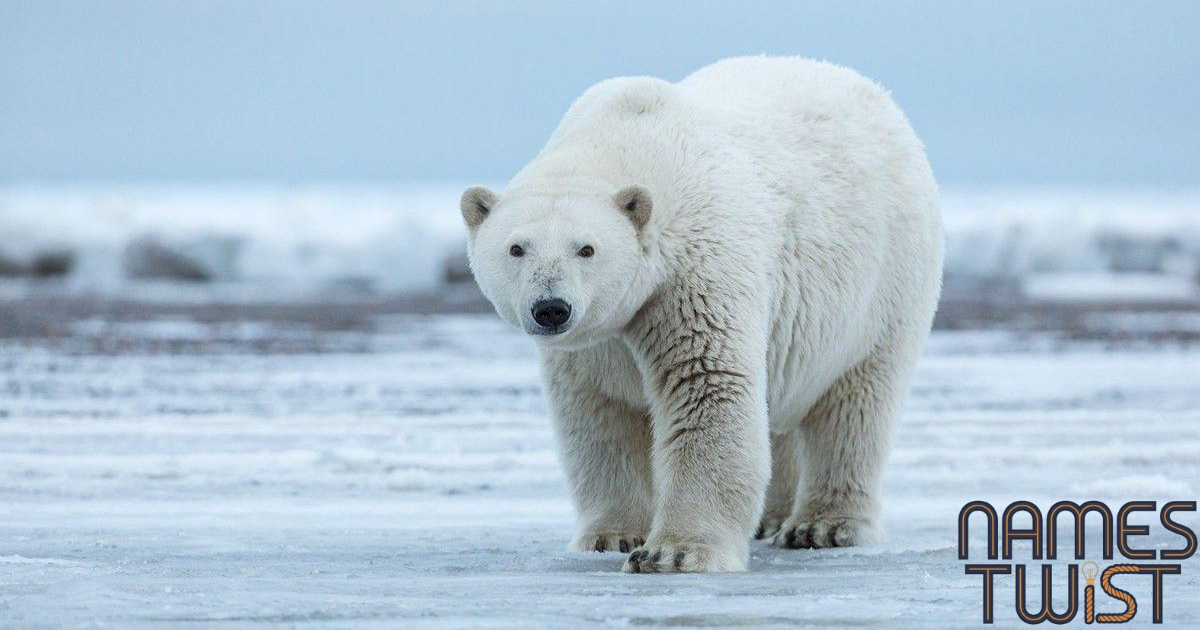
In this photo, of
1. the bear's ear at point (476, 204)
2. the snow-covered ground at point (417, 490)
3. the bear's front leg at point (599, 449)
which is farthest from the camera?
the bear's front leg at point (599, 449)

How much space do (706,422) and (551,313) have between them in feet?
2.04

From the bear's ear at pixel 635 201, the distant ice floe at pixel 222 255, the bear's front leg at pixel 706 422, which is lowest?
the bear's front leg at pixel 706 422

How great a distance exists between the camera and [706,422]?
4852mm

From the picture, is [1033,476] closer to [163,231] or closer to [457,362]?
[457,362]

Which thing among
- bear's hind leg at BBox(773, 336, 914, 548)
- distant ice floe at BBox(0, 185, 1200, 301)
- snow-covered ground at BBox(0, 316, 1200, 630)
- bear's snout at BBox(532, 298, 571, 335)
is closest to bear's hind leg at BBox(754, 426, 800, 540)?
bear's hind leg at BBox(773, 336, 914, 548)

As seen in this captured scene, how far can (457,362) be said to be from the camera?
38.4ft

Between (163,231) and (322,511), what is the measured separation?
1834 centimetres

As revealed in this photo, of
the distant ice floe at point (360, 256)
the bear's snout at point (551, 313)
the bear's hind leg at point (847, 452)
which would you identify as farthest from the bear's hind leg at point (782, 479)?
the distant ice floe at point (360, 256)

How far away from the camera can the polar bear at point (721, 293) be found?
4.77 metres

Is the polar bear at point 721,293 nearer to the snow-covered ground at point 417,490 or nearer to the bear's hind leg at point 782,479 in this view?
the bear's hind leg at point 782,479

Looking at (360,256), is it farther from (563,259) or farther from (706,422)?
(563,259)

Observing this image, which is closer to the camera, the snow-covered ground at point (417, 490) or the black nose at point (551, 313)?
the snow-covered ground at point (417, 490)

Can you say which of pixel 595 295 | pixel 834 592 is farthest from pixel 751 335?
pixel 834 592

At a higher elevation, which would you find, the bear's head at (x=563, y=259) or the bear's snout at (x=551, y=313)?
the bear's head at (x=563, y=259)
